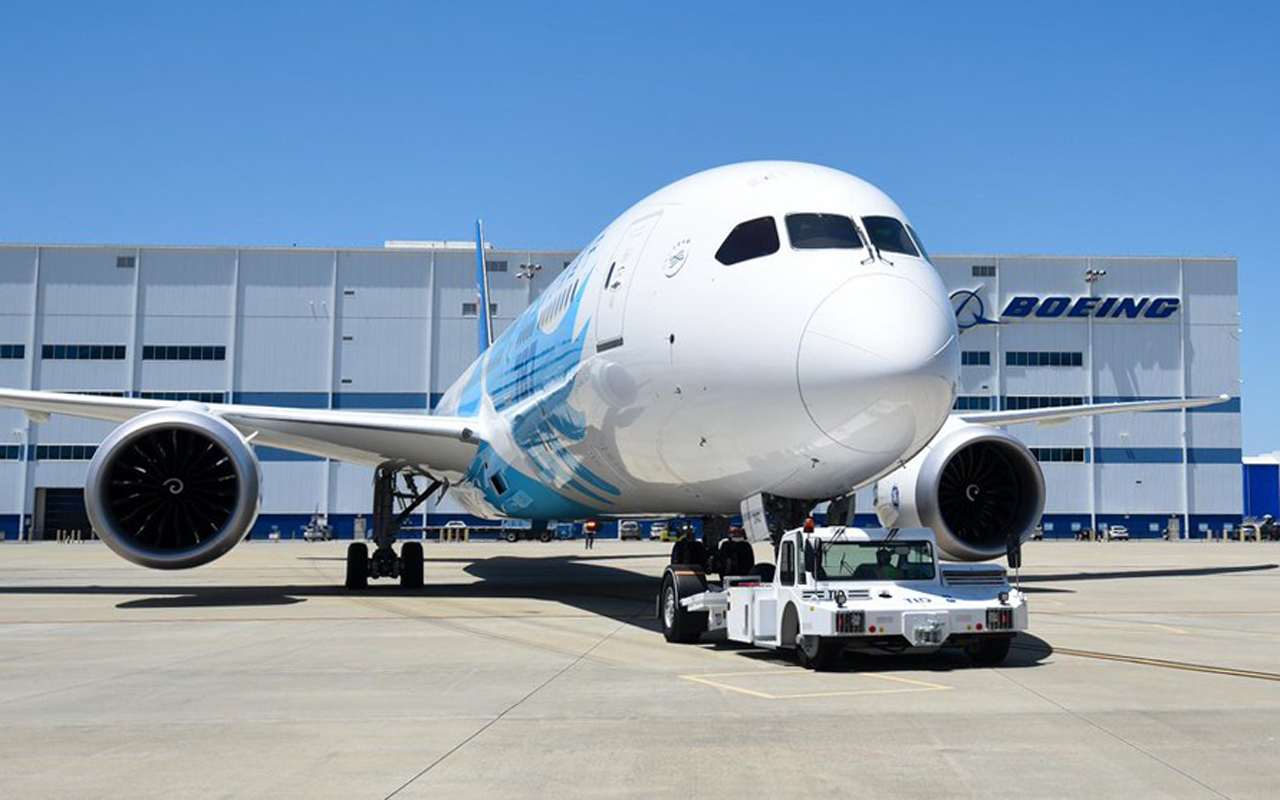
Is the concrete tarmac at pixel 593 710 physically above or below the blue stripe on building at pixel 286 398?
below

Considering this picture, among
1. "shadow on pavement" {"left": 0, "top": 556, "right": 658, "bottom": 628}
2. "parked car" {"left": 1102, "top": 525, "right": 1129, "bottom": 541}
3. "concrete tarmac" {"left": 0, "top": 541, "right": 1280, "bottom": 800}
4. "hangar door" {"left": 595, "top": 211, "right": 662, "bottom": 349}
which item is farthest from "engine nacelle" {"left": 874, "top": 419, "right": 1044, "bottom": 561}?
"parked car" {"left": 1102, "top": 525, "right": 1129, "bottom": 541}

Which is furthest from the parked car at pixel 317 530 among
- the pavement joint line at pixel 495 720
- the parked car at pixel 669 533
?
the pavement joint line at pixel 495 720

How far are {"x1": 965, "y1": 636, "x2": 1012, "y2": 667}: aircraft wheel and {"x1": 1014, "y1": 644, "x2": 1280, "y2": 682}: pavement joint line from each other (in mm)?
1233

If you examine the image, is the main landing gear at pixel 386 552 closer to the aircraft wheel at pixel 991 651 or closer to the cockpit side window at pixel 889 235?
the cockpit side window at pixel 889 235

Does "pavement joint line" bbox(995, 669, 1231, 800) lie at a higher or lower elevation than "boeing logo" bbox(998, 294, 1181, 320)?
lower

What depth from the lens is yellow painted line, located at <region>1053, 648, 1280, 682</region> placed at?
32.1ft

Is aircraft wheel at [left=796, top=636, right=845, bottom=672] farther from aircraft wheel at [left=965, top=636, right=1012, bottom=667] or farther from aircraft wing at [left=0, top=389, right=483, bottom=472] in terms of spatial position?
aircraft wing at [left=0, top=389, right=483, bottom=472]

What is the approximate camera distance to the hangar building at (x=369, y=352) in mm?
57031

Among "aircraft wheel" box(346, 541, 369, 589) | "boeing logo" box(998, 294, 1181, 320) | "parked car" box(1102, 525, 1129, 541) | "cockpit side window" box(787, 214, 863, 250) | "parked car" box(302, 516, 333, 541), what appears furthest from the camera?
"boeing logo" box(998, 294, 1181, 320)

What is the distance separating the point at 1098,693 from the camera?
28.3 feet

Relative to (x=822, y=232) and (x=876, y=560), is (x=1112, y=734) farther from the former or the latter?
(x=822, y=232)

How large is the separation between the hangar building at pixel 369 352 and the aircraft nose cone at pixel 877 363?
48.4 meters

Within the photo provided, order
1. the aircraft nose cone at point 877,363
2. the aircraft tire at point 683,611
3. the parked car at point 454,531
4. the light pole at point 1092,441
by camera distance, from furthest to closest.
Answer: the light pole at point 1092,441, the parked car at point 454,531, the aircraft tire at point 683,611, the aircraft nose cone at point 877,363

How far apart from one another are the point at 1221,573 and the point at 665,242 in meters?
21.0
